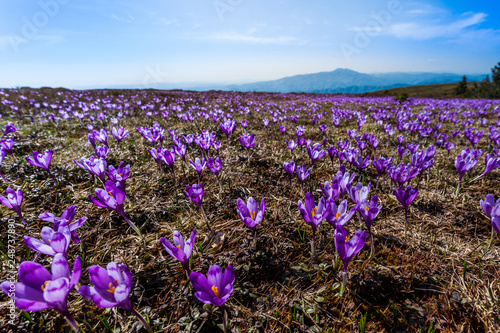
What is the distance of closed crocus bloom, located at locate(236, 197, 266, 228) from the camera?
2023mm

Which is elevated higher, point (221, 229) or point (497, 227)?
point (497, 227)

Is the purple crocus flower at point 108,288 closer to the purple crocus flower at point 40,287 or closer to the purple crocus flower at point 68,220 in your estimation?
the purple crocus flower at point 40,287

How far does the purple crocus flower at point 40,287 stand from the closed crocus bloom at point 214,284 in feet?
2.32

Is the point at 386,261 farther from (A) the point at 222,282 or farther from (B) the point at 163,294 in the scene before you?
(B) the point at 163,294

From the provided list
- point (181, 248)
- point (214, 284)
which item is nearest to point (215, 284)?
point (214, 284)

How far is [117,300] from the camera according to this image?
1334mm

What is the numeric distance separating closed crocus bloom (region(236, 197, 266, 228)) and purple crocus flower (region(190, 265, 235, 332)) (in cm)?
55

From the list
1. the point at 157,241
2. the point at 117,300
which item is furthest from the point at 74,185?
the point at 117,300

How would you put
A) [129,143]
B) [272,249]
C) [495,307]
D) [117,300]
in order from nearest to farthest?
1. [117,300]
2. [495,307]
3. [272,249]
4. [129,143]

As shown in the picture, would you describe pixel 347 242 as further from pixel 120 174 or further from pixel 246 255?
pixel 120 174

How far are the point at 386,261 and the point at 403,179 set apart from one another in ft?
4.02

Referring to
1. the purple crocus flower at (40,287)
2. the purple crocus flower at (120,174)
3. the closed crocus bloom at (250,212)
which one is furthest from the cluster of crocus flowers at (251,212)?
the purple crocus flower at (120,174)

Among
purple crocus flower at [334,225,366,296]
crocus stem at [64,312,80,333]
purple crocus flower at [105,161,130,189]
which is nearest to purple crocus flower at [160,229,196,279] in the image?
crocus stem at [64,312,80,333]

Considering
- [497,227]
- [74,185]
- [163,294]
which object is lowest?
[163,294]
